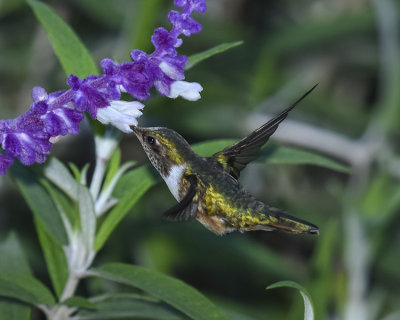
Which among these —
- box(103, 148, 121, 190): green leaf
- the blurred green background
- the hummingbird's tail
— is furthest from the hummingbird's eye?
the blurred green background

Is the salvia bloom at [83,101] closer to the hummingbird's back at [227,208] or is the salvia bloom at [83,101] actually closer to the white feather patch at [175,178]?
the white feather patch at [175,178]

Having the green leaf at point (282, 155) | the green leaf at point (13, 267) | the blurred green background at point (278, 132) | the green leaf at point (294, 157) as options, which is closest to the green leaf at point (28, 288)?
the green leaf at point (13, 267)

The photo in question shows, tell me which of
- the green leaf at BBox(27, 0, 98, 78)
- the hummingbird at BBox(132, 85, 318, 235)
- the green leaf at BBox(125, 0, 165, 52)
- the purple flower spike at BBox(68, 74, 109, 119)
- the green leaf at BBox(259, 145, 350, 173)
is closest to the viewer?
the purple flower spike at BBox(68, 74, 109, 119)

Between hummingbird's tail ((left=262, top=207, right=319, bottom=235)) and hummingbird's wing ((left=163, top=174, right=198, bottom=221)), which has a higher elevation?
hummingbird's wing ((left=163, top=174, right=198, bottom=221))

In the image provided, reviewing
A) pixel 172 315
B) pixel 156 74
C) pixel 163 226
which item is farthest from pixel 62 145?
pixel 156 74

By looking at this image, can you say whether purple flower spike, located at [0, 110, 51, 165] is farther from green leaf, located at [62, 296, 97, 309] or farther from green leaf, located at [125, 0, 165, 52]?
green leaf, located at [125, 0, 165, 52]

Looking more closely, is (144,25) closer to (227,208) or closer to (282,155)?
(282,155)

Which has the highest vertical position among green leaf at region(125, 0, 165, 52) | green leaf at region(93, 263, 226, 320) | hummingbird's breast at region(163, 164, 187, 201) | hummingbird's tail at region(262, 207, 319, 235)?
green leaf at region(125, 0, 165, 52)

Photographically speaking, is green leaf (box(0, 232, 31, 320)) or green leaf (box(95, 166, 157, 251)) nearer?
green leaf (box(95, 166, 157, 251))
